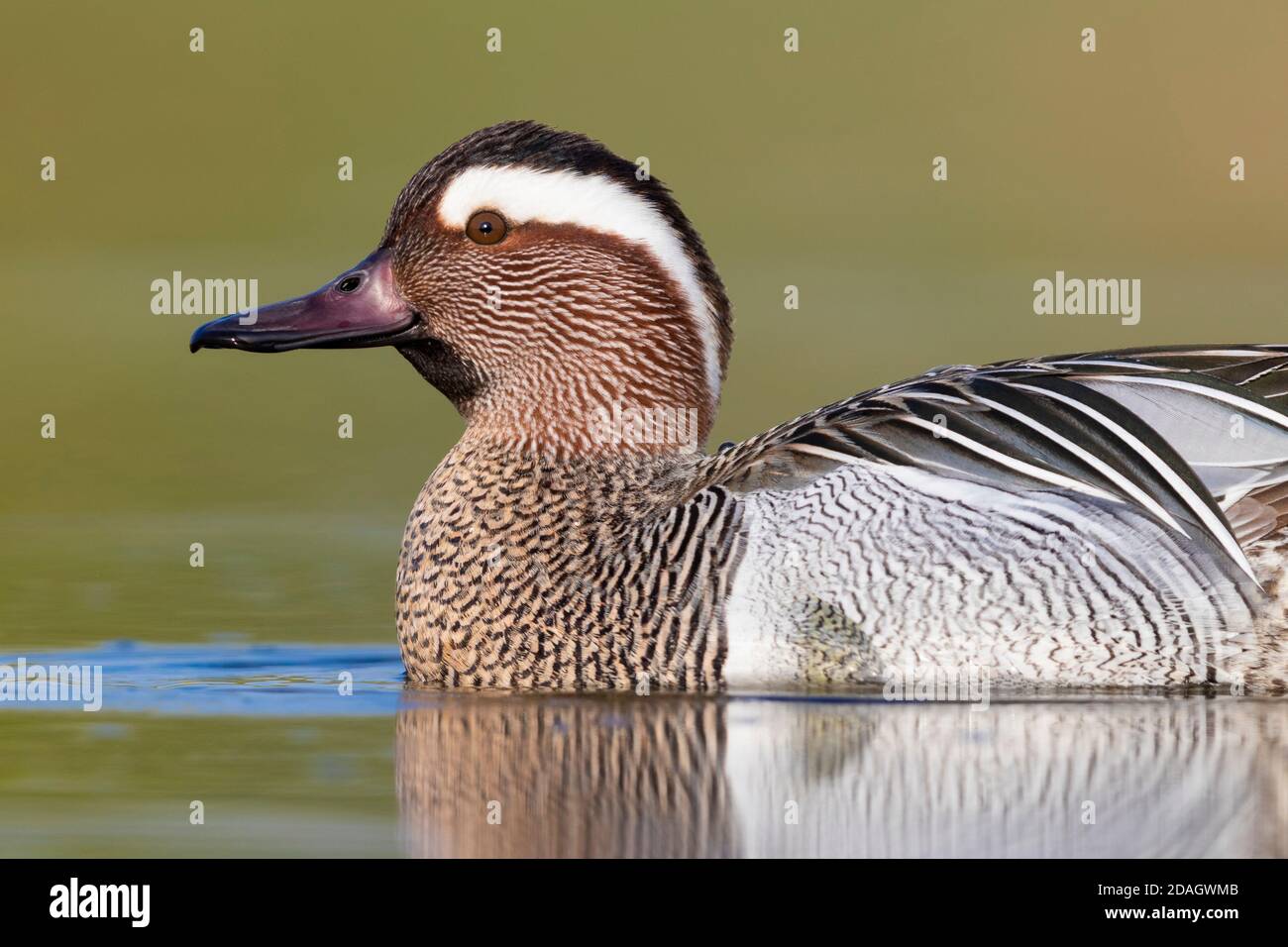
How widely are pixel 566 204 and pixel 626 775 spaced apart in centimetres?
253

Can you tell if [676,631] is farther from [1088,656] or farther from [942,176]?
[942,176]

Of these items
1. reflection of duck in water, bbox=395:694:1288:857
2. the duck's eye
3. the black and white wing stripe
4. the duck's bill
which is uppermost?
the duck's eye

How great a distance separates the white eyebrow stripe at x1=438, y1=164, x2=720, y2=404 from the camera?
8.38m

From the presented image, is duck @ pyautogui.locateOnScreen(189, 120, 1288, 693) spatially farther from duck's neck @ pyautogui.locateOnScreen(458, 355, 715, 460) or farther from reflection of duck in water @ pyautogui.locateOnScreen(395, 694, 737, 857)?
reflection of duck in water @ pyautogui.locateOnScreen(395, 694, 737, 857)

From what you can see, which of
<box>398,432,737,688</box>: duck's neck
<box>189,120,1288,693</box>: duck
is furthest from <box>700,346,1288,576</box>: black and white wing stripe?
<box>398,432,737,688</box>: duck's neck

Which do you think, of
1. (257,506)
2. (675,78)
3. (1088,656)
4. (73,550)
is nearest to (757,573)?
(1088,656)

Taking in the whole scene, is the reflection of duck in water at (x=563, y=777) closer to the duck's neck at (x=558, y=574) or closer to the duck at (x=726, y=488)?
Result: the duck's neck at (x=558, y=574)

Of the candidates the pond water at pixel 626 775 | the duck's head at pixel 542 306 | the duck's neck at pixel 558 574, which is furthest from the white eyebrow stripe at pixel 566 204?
the pond water at pixel 626 775

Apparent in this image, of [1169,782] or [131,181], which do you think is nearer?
[1169,782]

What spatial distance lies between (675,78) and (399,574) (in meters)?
15.6

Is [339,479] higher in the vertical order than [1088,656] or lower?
higher

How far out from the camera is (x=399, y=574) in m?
8.43

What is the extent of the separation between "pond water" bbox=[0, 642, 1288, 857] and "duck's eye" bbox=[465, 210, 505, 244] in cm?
160

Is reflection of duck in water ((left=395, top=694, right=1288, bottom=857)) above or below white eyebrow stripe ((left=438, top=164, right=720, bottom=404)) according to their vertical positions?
below
